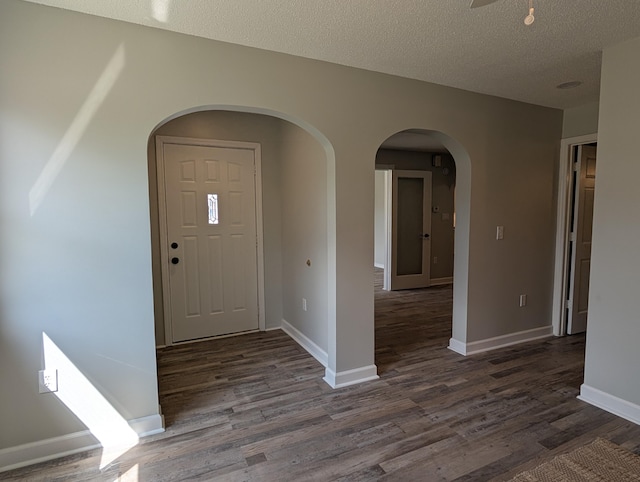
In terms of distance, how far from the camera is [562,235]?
12.4 ft

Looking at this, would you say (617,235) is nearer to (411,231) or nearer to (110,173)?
(110,173)

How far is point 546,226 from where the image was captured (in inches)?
148

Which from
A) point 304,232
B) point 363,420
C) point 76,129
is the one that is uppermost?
point 76,129

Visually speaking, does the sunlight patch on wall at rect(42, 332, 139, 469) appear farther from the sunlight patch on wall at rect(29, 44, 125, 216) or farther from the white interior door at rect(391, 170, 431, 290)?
the white interior door at rect(391, 170, 431, 290)

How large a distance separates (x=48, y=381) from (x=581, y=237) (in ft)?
15.4

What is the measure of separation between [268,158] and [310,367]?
2.23 metres

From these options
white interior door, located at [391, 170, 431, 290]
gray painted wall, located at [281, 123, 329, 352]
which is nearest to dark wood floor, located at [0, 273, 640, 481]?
gray painted wall, located at [281, 123, 329, 352]

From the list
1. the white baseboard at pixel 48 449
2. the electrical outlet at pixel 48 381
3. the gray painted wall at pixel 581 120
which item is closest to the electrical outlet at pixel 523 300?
the gray painted wall at pixel 581 120

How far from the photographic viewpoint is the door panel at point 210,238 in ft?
12.0

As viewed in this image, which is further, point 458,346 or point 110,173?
point 458,346

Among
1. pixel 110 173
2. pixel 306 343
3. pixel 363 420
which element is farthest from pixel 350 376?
pixel 110 173

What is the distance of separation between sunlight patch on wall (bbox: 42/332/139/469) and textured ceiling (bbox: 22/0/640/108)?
1903 millimetres

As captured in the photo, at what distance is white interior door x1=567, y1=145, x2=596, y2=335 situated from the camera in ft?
12.3

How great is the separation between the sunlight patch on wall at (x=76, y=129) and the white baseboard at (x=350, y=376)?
2223 mm
